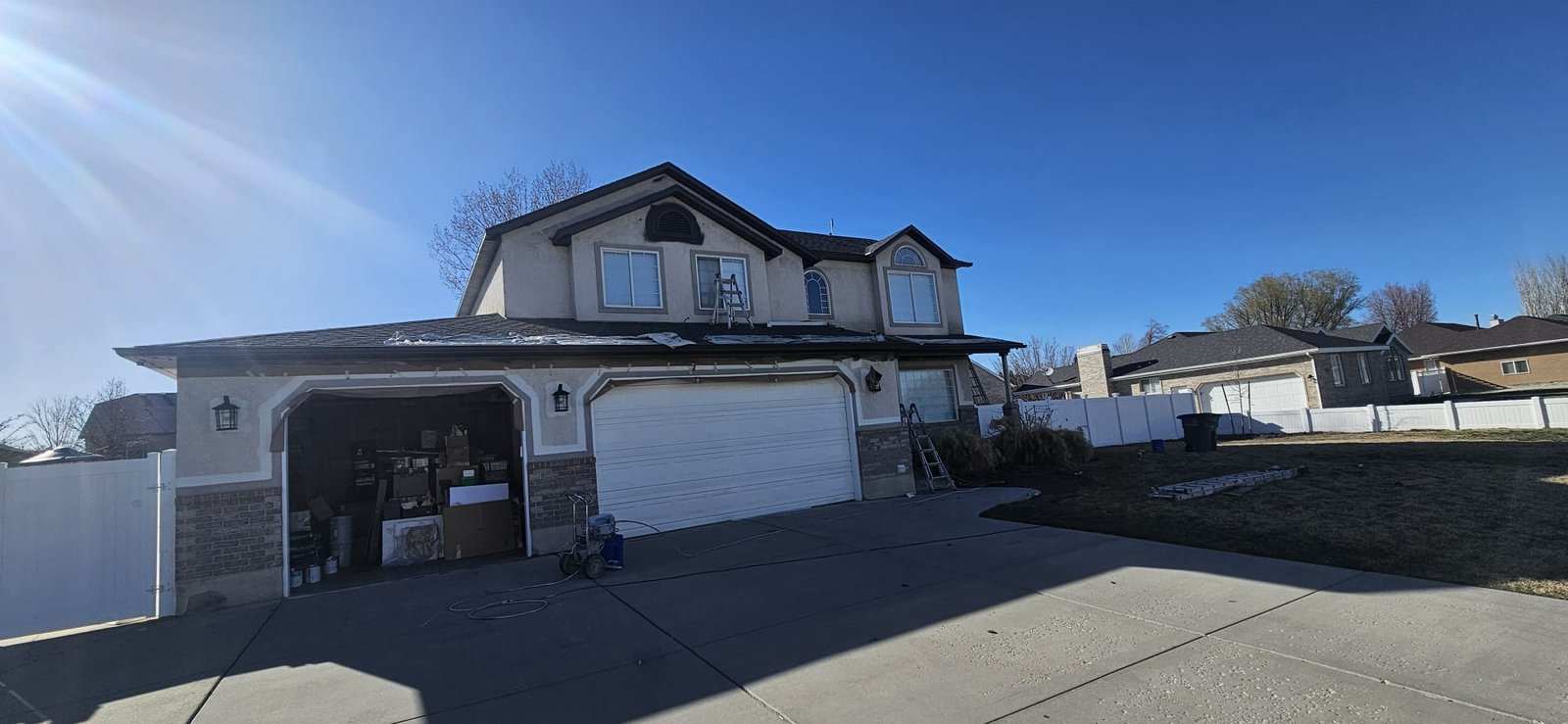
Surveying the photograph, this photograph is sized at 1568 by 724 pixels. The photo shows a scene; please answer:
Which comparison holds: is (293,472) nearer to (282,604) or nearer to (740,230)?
(282,604)

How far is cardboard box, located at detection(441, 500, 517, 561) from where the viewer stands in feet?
32.1

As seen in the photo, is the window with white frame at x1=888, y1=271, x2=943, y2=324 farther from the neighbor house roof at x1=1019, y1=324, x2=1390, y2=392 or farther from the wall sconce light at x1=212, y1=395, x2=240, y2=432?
the neighbor house roof at x1=1019, y1=324, x2=1390, y2=392

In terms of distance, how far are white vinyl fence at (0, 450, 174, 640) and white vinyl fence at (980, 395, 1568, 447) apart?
16734 millimetres

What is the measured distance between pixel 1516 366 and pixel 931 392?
38278mm

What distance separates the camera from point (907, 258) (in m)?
18.2

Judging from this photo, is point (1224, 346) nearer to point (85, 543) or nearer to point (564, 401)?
point (564, 401)

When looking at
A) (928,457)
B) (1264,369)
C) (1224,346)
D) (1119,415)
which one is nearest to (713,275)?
(928,457)

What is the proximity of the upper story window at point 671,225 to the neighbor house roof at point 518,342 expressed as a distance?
1857 mm

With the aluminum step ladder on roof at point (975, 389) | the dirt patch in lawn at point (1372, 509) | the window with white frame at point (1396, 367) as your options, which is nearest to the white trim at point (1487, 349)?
the window with white frame at point (1396, 367)

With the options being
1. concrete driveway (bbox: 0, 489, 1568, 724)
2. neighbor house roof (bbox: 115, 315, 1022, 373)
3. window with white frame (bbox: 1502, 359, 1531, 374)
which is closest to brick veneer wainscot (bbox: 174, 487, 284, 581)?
concrete driveway (bbox: 0, 489, 1568, 724)

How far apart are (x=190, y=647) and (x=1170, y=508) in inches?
467

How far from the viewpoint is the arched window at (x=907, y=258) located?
709 inches

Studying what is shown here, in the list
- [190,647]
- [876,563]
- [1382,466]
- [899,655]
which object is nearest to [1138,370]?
[1382,466]

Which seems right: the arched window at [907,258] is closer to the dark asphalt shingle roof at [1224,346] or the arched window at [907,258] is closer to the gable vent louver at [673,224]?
the gable vent louver at [673,224]
